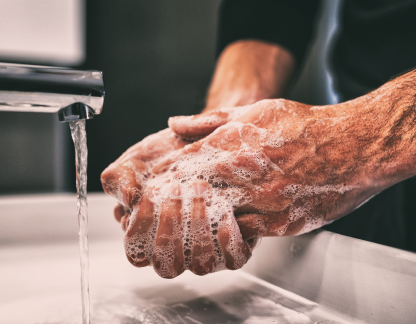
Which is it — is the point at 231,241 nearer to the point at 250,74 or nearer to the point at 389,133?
the point at 389,133

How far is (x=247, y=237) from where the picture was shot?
353mm

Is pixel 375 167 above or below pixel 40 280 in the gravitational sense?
above

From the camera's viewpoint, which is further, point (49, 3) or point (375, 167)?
point (49, 3)

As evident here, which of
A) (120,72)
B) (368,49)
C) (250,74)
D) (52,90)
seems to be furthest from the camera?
(120,72)

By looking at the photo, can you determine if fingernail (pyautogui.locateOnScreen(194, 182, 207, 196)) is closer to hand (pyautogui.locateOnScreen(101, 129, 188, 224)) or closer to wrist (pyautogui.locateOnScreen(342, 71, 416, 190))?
hand (pyautogui.locateOnScreen(101, 129, 188, 224))

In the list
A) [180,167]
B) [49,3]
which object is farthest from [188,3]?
[180,167]

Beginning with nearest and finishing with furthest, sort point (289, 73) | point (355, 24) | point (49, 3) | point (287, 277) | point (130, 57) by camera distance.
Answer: point (287, 277), point (355, 24), point (289, 73), point (49, 3), point (130, 57)

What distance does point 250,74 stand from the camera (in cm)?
74

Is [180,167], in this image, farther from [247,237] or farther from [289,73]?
[289,73]

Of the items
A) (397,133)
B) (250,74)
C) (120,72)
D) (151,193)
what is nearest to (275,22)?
(250,74)

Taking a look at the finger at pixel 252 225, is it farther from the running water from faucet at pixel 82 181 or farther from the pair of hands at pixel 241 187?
the running water from faucet at pixel 82 181

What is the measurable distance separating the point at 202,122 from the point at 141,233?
14 centimetres

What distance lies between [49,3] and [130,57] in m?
0.39

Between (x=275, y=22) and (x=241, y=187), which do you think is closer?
(x=241, y=187)
